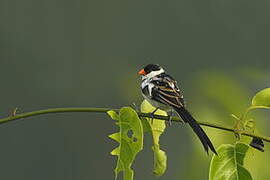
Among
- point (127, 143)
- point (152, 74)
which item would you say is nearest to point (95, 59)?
point (152, 74)

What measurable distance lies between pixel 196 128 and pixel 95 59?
130 centimetres

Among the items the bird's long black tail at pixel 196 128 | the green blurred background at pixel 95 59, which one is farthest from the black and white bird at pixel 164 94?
the green blurred background at pixel 95 59

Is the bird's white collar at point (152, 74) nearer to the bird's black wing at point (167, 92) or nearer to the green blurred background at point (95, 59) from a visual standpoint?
the bird's black wing at point (167, 92)

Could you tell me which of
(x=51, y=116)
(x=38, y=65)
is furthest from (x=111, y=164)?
(x=38, y=65)

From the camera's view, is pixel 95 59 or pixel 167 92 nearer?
pixel 167 92

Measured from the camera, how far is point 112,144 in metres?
1.71

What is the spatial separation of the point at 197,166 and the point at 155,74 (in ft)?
0.62

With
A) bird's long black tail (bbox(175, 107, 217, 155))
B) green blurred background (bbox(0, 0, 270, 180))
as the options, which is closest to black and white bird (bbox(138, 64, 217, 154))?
bird's long black tail (bbox(175, 107, 217, 155))

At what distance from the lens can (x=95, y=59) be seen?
177 cm

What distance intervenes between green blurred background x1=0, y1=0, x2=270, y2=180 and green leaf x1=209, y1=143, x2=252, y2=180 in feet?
3.78

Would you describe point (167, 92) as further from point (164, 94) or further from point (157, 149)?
point (157, 149)

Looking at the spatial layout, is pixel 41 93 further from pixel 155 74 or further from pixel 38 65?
pixel 155 74

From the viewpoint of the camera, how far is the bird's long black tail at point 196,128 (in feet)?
1.50

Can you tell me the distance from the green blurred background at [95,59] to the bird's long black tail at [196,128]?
1.03 metres
